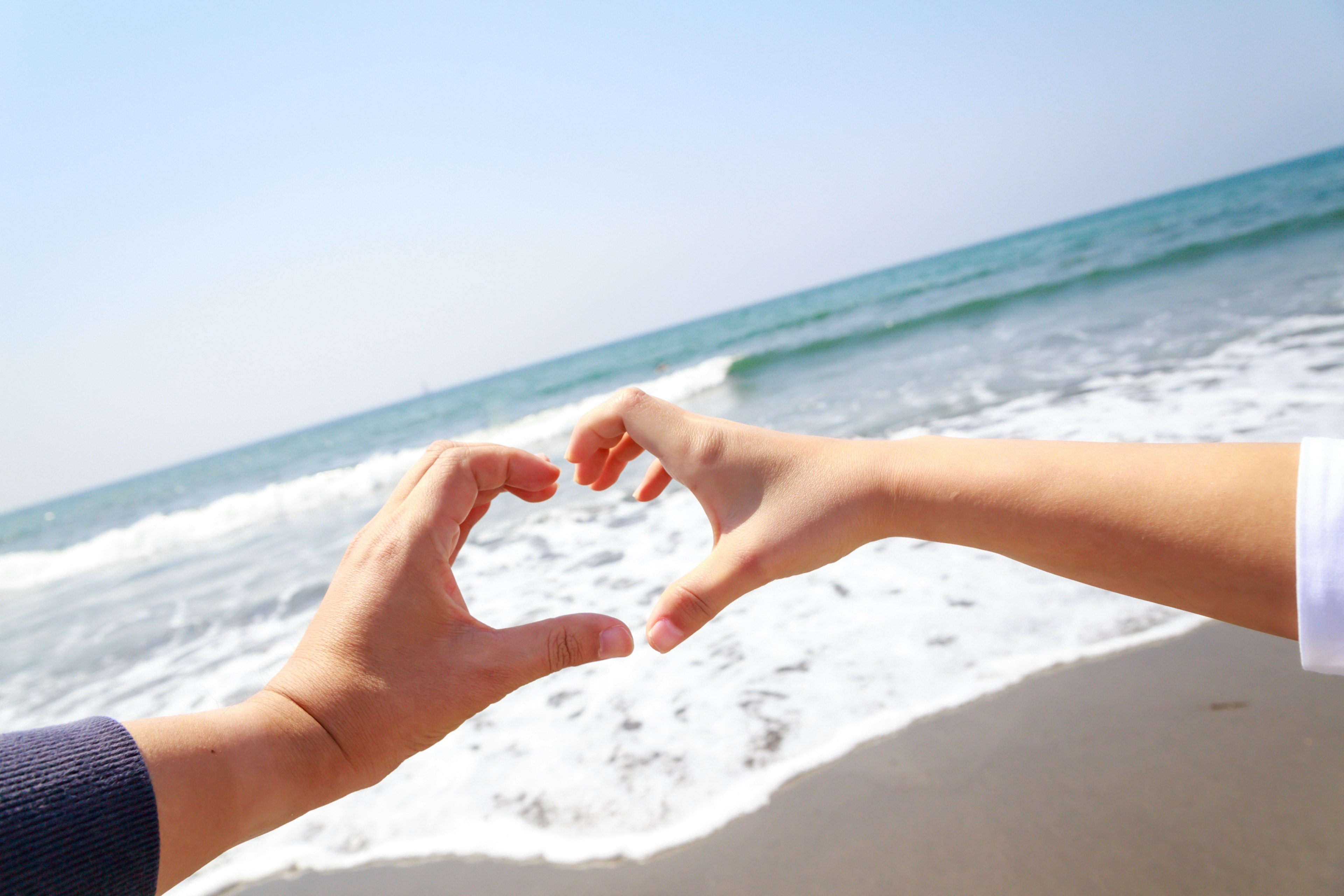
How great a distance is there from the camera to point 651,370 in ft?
79.4

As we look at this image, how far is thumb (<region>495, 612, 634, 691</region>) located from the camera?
51.9 inches

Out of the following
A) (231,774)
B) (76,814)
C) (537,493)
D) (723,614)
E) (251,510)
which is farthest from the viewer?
(251,510)

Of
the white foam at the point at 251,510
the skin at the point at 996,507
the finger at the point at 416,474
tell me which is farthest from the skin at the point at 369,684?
the white foam at the point at 251,510

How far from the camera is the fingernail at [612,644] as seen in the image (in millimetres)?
1337

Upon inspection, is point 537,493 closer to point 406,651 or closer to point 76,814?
point 406,651

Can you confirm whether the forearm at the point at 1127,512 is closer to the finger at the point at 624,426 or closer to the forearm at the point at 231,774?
the finger at the point at 624,426

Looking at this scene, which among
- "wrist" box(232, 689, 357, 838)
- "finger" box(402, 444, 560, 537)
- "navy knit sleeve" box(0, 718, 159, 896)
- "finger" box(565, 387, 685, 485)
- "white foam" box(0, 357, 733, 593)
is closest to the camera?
"navy knit sleeve" box(0, 718, 159, 896)

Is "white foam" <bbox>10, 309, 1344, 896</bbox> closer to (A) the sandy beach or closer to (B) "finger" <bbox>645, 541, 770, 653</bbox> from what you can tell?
(A) the sandy beach

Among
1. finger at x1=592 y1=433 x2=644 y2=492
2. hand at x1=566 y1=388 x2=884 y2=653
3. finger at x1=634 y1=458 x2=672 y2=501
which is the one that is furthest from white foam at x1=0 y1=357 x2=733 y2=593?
hand at x1=566 y1=388 x2=884 y2=653

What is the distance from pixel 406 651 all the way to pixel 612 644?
1.26 ft

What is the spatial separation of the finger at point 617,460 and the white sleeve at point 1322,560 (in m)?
1.26

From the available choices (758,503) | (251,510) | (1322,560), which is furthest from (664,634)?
(251,510)

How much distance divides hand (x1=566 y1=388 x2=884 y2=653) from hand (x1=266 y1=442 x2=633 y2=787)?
0.54 ft

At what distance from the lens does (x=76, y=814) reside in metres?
0.82
